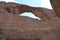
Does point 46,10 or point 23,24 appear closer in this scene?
point 23,24

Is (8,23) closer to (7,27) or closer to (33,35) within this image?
(7,27)

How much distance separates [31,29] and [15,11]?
27 centimetres

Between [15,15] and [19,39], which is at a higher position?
[15,15]

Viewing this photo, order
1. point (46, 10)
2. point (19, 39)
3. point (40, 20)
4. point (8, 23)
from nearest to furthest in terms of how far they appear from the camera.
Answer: point (19, 39), point (8, 23), point (40, 20), point (46, 10)

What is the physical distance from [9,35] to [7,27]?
7 centimetres

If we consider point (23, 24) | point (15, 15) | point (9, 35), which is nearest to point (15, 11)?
point (15, 15)

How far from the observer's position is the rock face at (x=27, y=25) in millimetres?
1351

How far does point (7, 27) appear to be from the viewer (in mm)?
1370

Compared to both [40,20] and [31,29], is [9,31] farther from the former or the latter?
[40,20]

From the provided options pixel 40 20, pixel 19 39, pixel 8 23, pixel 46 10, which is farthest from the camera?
pixel 46 10

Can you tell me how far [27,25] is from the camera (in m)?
1.43

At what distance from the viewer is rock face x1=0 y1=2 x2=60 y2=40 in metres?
1.35

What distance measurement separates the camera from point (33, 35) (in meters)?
1.36

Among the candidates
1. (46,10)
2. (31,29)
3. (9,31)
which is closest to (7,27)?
(9,31)
